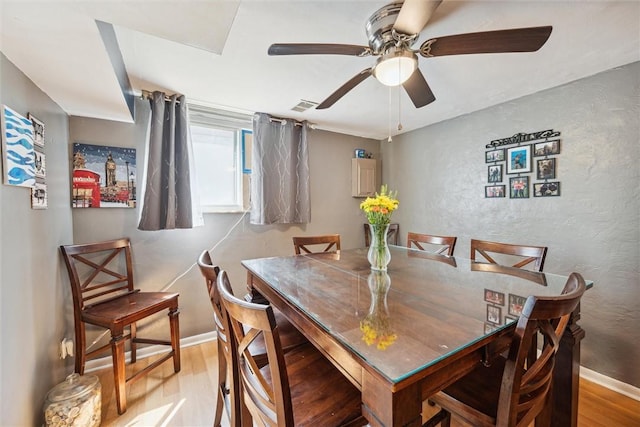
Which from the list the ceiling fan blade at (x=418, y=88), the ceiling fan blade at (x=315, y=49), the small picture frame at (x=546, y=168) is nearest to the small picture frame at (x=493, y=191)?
the small picture frame at (x=546, y=168)

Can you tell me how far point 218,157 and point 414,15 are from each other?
2.19 meters

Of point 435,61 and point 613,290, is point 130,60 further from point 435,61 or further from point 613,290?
point 613,290

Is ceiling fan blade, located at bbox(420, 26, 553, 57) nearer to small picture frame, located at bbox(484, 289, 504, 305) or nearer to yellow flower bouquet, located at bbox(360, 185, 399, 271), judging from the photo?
yellow flower bouquet, located at bbox(360, 185, 399, 271)

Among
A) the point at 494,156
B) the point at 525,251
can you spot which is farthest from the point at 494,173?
the point at 525,251

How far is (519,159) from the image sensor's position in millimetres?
2270

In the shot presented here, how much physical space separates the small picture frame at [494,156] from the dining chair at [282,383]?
7.85ft

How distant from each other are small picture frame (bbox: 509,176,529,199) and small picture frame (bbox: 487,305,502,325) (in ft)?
5.63

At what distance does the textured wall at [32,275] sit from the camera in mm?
1192

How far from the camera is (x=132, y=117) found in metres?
2.09

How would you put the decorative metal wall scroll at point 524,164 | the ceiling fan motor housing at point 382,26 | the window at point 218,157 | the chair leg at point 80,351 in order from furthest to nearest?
the window at point 218,157, the decorative metal wall scroll at point 524,164, the chair leg at point 80,351, the ceiling fan motor housing at point 382,26

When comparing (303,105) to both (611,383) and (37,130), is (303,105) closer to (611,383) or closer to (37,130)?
(37,130)

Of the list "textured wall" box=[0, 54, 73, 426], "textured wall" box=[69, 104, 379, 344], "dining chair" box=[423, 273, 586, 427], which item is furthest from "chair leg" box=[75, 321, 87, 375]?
"dining chair" box=[423, 273, 586, 427]

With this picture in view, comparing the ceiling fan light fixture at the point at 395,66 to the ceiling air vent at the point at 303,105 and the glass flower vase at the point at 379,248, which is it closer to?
the glass flower vase at the point at 379,248

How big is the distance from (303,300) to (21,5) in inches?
62.2
